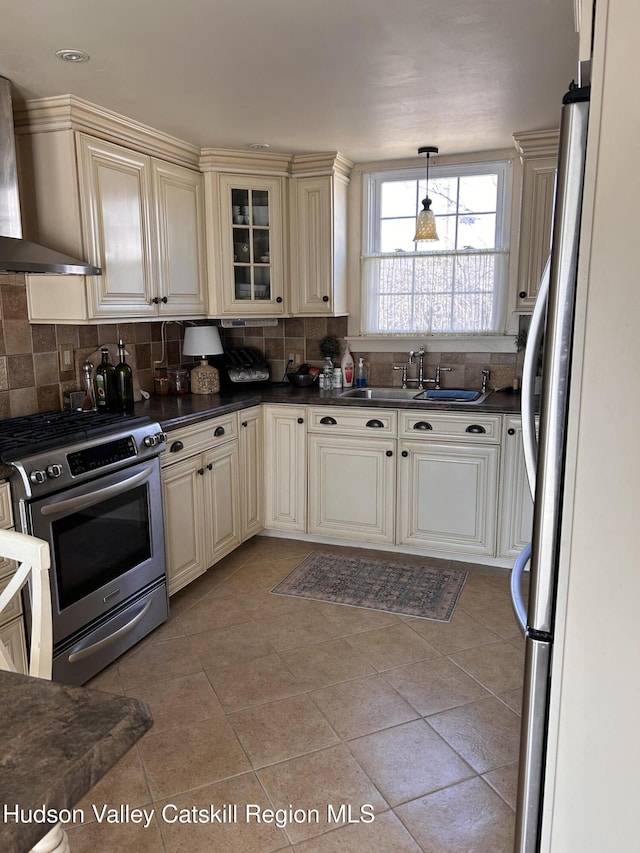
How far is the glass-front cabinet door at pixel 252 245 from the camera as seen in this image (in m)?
3.78

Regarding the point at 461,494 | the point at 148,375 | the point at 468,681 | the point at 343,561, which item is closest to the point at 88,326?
the point at 148,375

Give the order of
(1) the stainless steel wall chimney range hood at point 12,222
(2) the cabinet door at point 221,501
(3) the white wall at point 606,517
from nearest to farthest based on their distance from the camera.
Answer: (3) the white wall at point 606,517, (1) the stainless steel wall chimney range hood at point 12,222, (2) the cabinet door at point 221,501

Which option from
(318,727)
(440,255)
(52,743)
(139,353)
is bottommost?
(318,727)

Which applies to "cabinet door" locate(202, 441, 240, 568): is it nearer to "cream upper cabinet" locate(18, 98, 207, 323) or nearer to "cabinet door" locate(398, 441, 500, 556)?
"cream upper cabinet" locate(18, 98, 207, 323)

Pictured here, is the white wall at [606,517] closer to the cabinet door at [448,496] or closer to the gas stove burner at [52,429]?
the gas stove burner at [52,429]

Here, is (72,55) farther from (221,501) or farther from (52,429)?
(221,501)

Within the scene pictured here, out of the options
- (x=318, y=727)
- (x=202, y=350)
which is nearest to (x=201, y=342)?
(x=202, y=350)

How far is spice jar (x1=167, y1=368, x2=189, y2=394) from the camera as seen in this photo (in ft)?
12.8

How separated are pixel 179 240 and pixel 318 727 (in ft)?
8.37

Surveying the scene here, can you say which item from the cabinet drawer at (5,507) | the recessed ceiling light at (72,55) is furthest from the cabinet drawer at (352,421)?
the recessed ceiling light at (72,55)

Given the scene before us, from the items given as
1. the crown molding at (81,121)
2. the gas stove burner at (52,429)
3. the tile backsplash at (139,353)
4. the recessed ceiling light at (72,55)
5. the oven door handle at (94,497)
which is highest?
the recessed ceiling light at (72,55)

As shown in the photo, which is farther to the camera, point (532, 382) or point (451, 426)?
point (451, 426)

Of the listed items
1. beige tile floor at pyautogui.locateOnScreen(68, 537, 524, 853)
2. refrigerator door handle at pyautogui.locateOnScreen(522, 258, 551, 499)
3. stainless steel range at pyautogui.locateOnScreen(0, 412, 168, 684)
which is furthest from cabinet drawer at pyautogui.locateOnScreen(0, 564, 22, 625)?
refrigerator door handle at pyautogui.locateOnScreen(522, 258, 551, 499)

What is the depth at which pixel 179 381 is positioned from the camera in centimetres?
389
